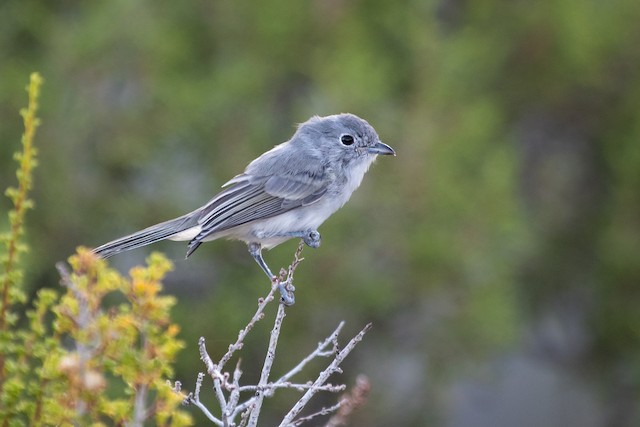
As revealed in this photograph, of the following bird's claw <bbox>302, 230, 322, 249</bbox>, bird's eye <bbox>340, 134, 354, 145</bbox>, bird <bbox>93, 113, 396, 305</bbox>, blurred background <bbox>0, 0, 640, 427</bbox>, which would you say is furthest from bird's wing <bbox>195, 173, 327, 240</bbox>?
blurred background <bbox>0, 0, 640, 427</bbox>

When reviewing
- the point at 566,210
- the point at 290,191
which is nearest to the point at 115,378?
the point at 290,191

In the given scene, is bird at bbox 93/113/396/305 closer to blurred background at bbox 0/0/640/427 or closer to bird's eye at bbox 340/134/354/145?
bird's eye at bbox 340/134/354/145

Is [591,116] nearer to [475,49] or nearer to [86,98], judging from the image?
[475,49]

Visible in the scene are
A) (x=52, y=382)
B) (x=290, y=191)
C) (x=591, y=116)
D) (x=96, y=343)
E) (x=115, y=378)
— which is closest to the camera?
(x=96, y=343)

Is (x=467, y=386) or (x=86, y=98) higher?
(x=86, y=98)

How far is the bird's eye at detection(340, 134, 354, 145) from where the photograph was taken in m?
4.62

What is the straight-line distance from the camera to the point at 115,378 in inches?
256

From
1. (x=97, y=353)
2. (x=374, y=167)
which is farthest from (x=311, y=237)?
(x=374, y=167)

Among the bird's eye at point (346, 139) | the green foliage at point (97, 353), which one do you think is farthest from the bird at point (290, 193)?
the green foliage at point (97, 353)

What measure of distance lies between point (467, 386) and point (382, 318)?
5.78 ft

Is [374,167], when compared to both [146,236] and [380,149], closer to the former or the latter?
[380,149]

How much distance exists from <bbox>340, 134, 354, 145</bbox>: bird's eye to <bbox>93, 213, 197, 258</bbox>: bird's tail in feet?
2.75

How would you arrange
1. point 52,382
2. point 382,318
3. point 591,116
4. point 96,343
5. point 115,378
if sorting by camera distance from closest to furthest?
point 96,343
point 52,382
point 115,378
point 382,318
point 591,116

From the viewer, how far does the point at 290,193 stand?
4.41 m
